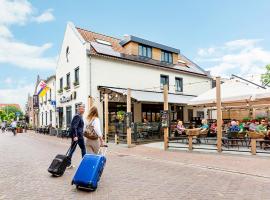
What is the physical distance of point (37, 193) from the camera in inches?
217

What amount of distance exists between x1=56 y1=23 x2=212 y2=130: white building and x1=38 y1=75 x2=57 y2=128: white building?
1.80 meters

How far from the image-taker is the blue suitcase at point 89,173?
5605mm

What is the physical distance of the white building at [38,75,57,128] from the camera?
92.9 ft

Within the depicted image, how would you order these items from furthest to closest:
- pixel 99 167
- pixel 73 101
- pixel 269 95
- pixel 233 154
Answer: pixel 73 101, pixel 269 95, pixel 233 154, pixel 99 167

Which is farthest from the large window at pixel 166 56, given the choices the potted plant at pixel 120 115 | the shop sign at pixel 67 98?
the shop sign at pixel 67 98

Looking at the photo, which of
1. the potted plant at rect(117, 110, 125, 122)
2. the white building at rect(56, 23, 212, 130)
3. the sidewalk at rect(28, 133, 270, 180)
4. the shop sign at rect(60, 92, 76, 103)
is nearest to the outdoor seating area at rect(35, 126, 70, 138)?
the white building at rect(56, 23, 212, 130)

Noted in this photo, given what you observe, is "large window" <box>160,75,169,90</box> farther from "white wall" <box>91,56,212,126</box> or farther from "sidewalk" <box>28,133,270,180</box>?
"sidewalk" <box>28,133,270,180</box>

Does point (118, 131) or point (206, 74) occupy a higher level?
point (206, 74)

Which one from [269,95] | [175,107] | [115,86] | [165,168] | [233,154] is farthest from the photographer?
[175,107]

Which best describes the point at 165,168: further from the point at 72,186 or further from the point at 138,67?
the point at 138,67

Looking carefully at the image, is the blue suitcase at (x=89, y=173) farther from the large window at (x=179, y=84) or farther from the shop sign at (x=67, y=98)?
the large window at (x=179, y=84)

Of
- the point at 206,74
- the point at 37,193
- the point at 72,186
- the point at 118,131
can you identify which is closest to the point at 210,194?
the point at 72,186

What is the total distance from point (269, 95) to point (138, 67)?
1273 cm

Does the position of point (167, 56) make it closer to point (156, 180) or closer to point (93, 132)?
point (93, 132)
